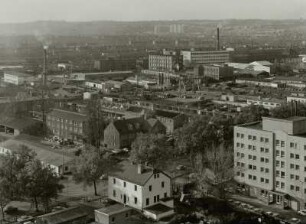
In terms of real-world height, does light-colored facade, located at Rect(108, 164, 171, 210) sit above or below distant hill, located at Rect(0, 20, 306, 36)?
below

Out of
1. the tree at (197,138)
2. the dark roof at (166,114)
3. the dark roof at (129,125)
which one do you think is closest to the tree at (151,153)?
the tree at (197,138)

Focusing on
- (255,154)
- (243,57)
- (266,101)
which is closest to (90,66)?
(243,57)

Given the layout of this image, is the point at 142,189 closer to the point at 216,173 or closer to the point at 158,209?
the point at 158,209

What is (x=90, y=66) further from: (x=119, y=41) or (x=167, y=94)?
(x=119, y=41)

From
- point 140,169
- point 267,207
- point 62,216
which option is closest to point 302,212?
point 267,207

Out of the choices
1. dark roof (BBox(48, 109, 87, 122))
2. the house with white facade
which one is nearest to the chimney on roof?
the house with white facade

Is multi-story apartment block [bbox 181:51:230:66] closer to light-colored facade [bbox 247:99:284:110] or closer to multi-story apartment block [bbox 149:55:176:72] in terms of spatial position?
multi-story apartment block [bbox 149:55:176:72]
